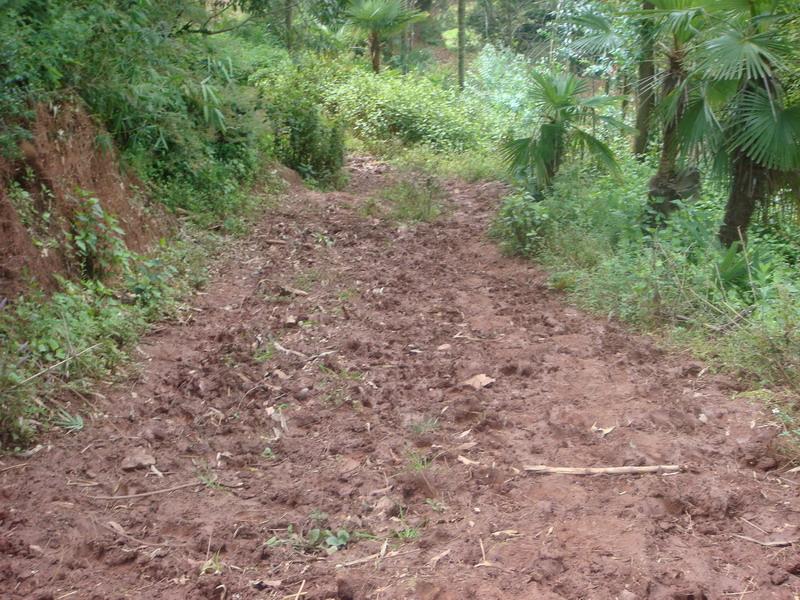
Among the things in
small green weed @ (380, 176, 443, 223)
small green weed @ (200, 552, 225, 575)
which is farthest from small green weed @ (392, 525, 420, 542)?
small green weed @ (380, 176, 443, 223)

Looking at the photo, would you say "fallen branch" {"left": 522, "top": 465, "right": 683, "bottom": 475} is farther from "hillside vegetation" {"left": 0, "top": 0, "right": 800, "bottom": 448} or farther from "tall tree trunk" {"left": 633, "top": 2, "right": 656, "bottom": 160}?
"tall tree trunk" {"left": 633, "top": 2, "right": 656, "bottom": 160}

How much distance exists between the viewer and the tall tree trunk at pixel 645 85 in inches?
381

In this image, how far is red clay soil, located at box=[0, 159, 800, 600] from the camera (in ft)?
11.2

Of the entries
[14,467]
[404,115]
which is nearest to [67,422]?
[14,467]

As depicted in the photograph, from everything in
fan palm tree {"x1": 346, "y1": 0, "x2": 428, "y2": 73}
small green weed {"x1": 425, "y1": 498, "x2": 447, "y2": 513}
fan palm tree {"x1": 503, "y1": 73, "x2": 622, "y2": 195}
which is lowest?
small green weed {"x1": 425, "y1": 498, "x2": 447, "y2": 513}

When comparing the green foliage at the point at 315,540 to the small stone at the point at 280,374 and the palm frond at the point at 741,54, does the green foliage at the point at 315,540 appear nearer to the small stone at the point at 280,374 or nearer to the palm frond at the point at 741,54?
the small stone at the point at 280,374

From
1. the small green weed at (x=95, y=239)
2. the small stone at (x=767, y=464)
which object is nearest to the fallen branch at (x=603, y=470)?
the small stone at (x=767, y=464)

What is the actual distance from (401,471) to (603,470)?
1105 mm

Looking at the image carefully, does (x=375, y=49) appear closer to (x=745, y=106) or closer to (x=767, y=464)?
(x=745, y=106)

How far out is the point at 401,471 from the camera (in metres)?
4.32

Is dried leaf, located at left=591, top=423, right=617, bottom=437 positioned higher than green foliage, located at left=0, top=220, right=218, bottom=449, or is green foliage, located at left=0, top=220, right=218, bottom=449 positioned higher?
green foliage, located at left=0, top=220, right=218, bottom=449

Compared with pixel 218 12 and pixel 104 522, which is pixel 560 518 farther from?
pixel 218 12

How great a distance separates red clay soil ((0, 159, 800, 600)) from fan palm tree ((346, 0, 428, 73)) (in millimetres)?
13936

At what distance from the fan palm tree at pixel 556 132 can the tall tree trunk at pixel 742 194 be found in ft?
6.31
